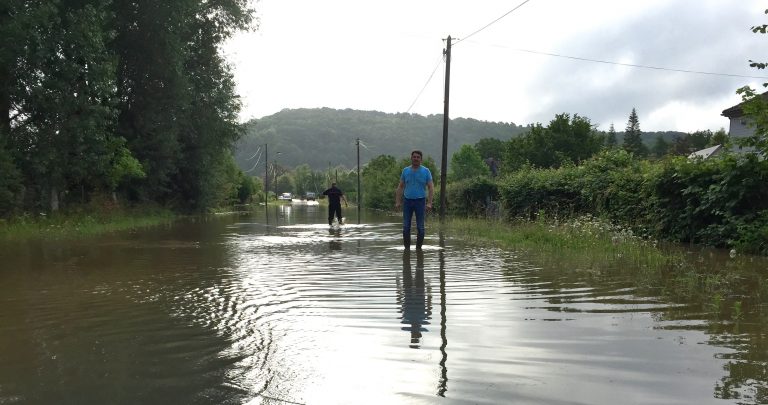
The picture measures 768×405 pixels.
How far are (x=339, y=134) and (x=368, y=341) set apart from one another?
14503 cm

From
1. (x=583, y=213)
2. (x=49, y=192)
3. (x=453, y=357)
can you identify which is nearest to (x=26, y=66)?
(x=49, y=192)

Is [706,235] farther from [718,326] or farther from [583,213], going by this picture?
[718,326]

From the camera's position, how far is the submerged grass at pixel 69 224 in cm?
1597

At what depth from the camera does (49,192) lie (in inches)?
862

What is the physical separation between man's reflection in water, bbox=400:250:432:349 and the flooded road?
28 mm

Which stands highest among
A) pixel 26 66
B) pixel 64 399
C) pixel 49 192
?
pixel 26 66

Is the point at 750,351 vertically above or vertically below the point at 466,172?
below

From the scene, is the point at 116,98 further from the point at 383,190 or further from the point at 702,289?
the point at 383,190

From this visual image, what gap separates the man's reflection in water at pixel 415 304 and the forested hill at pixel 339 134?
10732cm

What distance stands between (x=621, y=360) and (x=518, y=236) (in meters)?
9.46

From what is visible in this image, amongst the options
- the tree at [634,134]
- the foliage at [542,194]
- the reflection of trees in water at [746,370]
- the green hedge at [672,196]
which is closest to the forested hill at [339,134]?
the tree at [634,134]

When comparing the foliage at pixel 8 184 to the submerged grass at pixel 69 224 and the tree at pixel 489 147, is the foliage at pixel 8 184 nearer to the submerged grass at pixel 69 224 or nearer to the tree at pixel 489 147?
the submerged grass at pixel 69 224

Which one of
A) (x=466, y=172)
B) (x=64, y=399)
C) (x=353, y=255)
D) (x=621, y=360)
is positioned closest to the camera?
(x=64, y=399)

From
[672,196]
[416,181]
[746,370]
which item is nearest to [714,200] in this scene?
[672,196]
